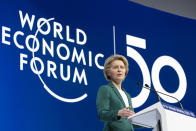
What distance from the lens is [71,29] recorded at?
418 cm

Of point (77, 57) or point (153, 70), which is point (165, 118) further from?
point (153, 70)

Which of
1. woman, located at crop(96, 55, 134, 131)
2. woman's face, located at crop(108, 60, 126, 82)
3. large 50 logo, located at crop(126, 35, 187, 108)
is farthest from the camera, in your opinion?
large 50 logo, located at crop(126, 35, 187, 108)

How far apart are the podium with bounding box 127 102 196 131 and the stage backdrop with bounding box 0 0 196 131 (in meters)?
1.61

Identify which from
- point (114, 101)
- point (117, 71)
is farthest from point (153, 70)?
point (114, 101)

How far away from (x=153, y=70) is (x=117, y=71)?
1905 millimetres

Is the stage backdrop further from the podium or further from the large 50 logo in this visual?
the podium

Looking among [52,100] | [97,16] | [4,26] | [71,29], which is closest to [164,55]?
[97,16]

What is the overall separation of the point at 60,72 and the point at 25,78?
14.6 inches

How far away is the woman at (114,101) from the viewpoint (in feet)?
8.31

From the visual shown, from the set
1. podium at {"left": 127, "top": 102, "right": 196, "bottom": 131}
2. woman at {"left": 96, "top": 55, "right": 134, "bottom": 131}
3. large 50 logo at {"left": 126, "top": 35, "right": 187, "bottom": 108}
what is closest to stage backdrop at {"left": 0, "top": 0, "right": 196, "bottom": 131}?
large 50 logo at {"left": 126, "top": 35, "right": 187, "bottom": 108}

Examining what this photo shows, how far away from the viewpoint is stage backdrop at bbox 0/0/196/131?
3.71 metres

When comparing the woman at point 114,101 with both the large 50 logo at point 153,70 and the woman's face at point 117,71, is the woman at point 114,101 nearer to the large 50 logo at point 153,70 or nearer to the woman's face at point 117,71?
the woman's face at point 117,71

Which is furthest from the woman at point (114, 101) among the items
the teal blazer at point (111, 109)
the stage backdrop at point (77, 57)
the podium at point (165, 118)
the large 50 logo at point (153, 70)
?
the large 50 logo at point (153, 70)

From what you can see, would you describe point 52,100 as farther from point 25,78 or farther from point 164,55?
point 164,55
